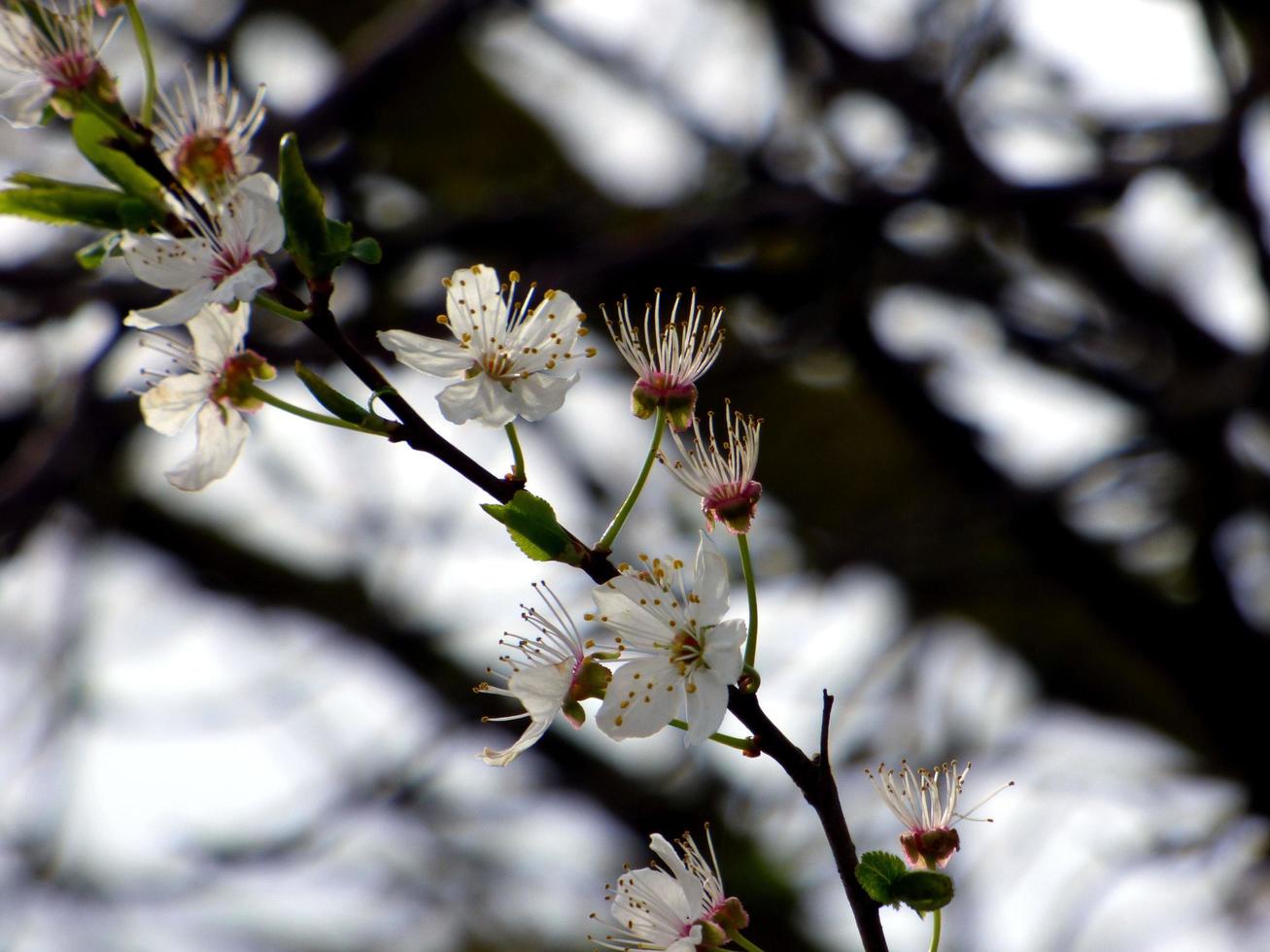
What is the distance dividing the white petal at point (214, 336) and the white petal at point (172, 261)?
0.27ft

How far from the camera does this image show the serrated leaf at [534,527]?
0.86 m

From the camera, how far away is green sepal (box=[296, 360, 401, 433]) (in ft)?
2.78

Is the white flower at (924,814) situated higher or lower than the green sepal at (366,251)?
lower

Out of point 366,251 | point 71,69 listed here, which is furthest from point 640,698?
point 71,69

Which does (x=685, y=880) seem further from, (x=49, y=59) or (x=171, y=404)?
(x=49, y=59)

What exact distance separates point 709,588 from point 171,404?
45 centimetres

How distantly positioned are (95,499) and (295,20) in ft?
4.49

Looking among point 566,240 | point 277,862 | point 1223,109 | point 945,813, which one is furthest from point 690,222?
point 277,862

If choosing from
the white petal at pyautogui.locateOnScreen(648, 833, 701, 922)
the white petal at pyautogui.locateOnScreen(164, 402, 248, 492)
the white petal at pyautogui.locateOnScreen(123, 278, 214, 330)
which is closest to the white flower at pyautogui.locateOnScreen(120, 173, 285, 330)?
the white petal at pyautogui.locateOnScreen(123, 278, 214, 330)

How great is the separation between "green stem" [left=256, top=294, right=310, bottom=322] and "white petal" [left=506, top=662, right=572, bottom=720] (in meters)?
0.29

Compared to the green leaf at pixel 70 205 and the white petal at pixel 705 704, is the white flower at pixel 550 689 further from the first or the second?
the green leaf at pixel 70 205

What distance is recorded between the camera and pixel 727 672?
2.76ft

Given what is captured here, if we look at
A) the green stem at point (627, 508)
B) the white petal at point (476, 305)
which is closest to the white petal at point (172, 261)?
the white petal at point (476, 305)

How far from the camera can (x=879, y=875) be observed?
0.83m
